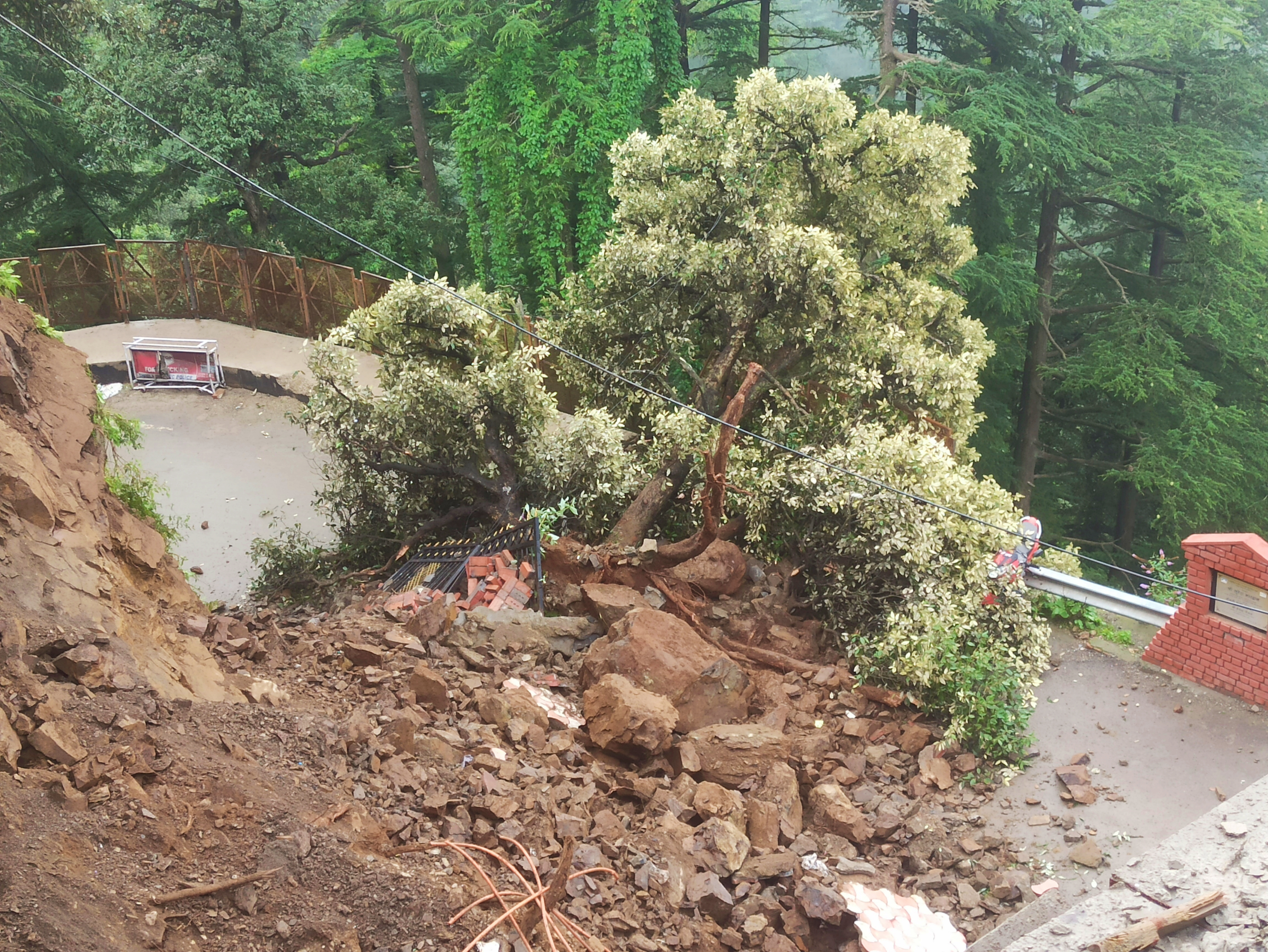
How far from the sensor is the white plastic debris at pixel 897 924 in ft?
21.3

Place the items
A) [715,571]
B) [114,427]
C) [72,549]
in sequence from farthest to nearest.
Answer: [715,571], [114,427], [72,549]

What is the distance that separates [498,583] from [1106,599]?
6221 millimetres

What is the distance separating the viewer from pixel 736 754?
7.87 m

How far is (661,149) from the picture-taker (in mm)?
12852

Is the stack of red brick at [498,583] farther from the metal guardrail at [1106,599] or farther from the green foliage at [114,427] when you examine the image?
the metal guardrail at [1106,599]

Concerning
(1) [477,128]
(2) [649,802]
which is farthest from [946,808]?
(1) [477,128]

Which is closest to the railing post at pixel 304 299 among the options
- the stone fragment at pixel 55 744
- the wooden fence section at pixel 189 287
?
the wooden fence section at pixel 189 287

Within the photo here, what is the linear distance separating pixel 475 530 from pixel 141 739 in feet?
23.0

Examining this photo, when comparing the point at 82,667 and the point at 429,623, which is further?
the point at 429,623

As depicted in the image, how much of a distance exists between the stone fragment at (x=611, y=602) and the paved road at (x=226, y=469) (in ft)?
17.4

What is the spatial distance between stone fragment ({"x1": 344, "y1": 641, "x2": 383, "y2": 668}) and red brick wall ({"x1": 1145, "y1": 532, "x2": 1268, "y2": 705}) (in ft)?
24.3

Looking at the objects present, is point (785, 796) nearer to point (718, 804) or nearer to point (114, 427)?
point (718, 804)

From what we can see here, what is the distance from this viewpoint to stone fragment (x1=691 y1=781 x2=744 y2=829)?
723cm

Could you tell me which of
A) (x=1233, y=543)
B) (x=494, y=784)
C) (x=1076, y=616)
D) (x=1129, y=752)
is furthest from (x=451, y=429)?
(x=1233, y=543)
